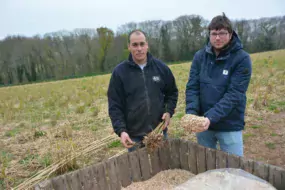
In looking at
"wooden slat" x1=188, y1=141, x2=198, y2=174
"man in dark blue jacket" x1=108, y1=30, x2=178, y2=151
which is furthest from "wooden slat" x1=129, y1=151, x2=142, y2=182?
"wooden slat" x1=188, y1=141, x2=198, y2=174

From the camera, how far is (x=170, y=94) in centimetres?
285

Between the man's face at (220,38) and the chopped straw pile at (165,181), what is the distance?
4.78 feet

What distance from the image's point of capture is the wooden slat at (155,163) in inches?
113

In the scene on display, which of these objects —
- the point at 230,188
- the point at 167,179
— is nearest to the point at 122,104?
the point at 167,179

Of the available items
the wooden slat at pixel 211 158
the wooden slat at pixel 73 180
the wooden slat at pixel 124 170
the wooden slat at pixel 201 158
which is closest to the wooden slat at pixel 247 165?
the wooden slat at pixel 211 158

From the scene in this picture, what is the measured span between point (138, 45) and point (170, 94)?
0.74 m

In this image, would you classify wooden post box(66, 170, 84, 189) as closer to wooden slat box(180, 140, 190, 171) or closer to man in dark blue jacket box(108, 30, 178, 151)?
man in dark blue jacket box(108, 30, 178, 151)

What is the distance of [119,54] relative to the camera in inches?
1511

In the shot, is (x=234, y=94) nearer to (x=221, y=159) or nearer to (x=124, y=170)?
(x=221, y=159)

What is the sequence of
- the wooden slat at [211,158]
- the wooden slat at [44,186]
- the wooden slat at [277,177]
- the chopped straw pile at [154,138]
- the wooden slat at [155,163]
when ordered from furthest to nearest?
the wooden slat at [155,163]
the chopped straw pile at [154,138]
the wooden slat at [211,158]
the wooden slat at [44,186]
the wooden slat at [277,177]

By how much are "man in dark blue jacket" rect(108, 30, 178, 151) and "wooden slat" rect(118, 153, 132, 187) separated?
181mm

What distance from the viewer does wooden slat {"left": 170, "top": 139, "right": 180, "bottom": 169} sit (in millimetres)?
2896

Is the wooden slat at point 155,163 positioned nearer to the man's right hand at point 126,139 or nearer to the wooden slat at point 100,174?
the man's right hand at point 126,139

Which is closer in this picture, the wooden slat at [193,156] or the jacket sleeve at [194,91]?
the jacket sleeve at [194,91]
